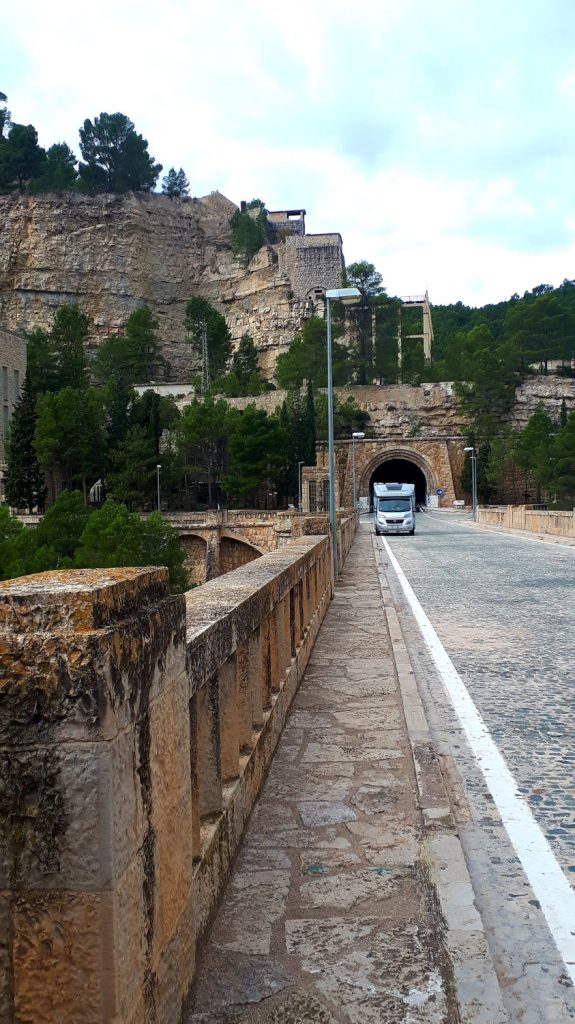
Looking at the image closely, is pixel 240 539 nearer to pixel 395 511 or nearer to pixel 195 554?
pixel 195 554

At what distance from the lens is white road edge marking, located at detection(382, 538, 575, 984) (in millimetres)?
3530

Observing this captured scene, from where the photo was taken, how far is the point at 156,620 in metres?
2.39

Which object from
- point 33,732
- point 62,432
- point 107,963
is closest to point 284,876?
point 107,963

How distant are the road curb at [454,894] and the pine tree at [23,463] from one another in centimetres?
6346

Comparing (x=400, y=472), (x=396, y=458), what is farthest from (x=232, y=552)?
(x=400, y=472)

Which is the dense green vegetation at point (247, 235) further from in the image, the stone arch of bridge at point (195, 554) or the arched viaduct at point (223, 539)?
the stone arch of bridge at point (195, 554)

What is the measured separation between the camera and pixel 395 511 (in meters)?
38.4

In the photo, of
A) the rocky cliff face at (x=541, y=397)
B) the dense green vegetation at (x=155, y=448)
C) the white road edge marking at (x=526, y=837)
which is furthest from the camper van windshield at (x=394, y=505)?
the rocky cliff face at (x=541, y=397)

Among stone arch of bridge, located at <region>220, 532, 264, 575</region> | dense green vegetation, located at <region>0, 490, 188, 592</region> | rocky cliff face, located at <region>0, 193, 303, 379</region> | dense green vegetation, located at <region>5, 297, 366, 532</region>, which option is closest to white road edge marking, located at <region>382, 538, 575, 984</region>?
dense green vegetation, located at <region>0, 490, 188, 592</region>

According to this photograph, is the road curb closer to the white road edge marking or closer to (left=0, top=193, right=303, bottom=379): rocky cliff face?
the white road edge marking

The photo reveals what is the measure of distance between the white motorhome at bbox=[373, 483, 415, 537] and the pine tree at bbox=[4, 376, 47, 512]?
35.3 meters

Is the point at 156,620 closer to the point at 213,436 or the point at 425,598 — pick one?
the point at 425,598

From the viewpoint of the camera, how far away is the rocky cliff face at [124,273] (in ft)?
378

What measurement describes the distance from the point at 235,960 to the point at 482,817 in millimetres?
2035
